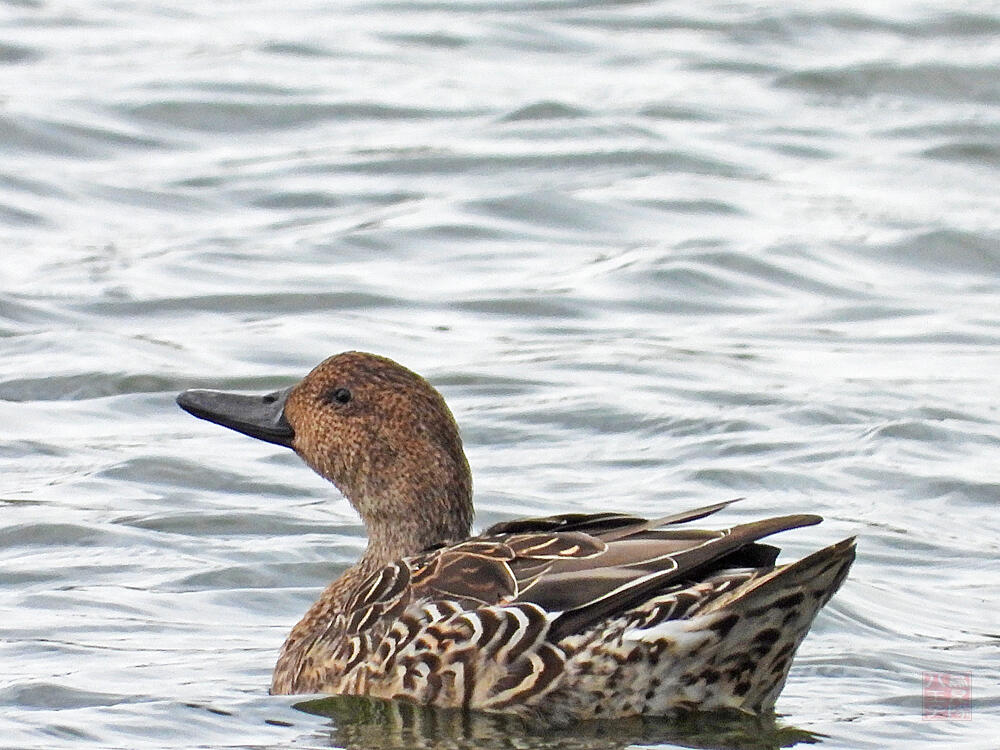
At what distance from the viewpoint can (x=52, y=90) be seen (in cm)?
1638

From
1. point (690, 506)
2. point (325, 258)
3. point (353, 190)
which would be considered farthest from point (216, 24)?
point (690, 506)

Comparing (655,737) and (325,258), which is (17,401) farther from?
(655,737)

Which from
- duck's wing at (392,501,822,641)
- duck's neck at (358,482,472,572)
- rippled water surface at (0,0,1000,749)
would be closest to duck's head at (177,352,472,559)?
duck's neck at (358,482,472,572)

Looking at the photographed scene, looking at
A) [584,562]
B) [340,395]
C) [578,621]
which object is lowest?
[578,621]

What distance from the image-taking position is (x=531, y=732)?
674 centimetres

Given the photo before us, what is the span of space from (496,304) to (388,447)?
16.8ft

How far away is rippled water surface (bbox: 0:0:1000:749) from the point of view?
7891 mm

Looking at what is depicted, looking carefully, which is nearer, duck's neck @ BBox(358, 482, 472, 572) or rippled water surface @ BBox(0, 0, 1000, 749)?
duck's neck @ BBox(358, 482, 472, 572)

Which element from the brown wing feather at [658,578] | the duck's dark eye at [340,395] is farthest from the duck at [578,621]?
the duck's dark eye at [340,395]

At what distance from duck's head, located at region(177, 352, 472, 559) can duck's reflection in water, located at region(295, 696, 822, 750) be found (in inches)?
30.1

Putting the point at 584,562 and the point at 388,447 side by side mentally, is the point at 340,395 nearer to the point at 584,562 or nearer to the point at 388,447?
the point at 388,447

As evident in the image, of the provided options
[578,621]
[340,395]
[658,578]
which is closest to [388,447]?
[340,395]

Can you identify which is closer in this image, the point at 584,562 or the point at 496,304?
the point at 584,562

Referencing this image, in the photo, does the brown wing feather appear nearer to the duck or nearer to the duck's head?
the duck
